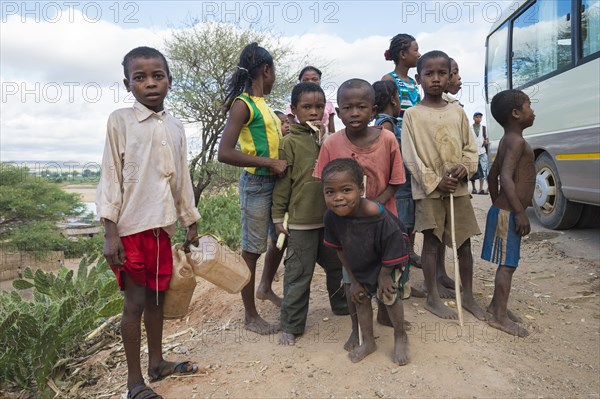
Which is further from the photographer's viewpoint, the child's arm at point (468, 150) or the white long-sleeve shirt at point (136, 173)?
the child's arm at point (468, 150)

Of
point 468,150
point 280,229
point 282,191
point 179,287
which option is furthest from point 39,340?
point 468,150

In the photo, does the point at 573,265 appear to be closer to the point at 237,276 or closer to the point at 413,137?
the point at 413,137

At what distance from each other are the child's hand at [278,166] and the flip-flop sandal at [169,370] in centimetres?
123

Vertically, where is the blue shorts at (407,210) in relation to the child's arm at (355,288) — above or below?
above

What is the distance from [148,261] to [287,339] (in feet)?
3.46

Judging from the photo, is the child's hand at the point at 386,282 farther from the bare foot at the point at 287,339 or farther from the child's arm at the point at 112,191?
the child's arm at the point at 112,191

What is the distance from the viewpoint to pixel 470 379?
254 cm

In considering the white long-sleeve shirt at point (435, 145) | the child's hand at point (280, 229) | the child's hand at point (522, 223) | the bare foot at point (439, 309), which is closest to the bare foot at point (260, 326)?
the child's hand at point (280, 229)

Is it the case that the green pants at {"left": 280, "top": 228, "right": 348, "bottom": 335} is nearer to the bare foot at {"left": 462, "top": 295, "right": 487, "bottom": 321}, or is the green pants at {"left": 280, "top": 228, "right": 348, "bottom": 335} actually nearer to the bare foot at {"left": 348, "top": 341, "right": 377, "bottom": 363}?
the bare foot at {"left": 348, "top": 341, "right": 377, "bottom": 363}

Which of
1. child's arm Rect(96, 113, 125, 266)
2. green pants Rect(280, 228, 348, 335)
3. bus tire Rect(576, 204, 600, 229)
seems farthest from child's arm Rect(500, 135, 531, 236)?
bus tire Rect(576, 204, 600, 229)

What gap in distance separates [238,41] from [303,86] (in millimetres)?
12457

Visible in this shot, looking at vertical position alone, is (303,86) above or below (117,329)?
above

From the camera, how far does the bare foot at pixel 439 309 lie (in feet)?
10.7

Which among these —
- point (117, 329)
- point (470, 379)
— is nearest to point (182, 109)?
Answer: point (117, 329)
